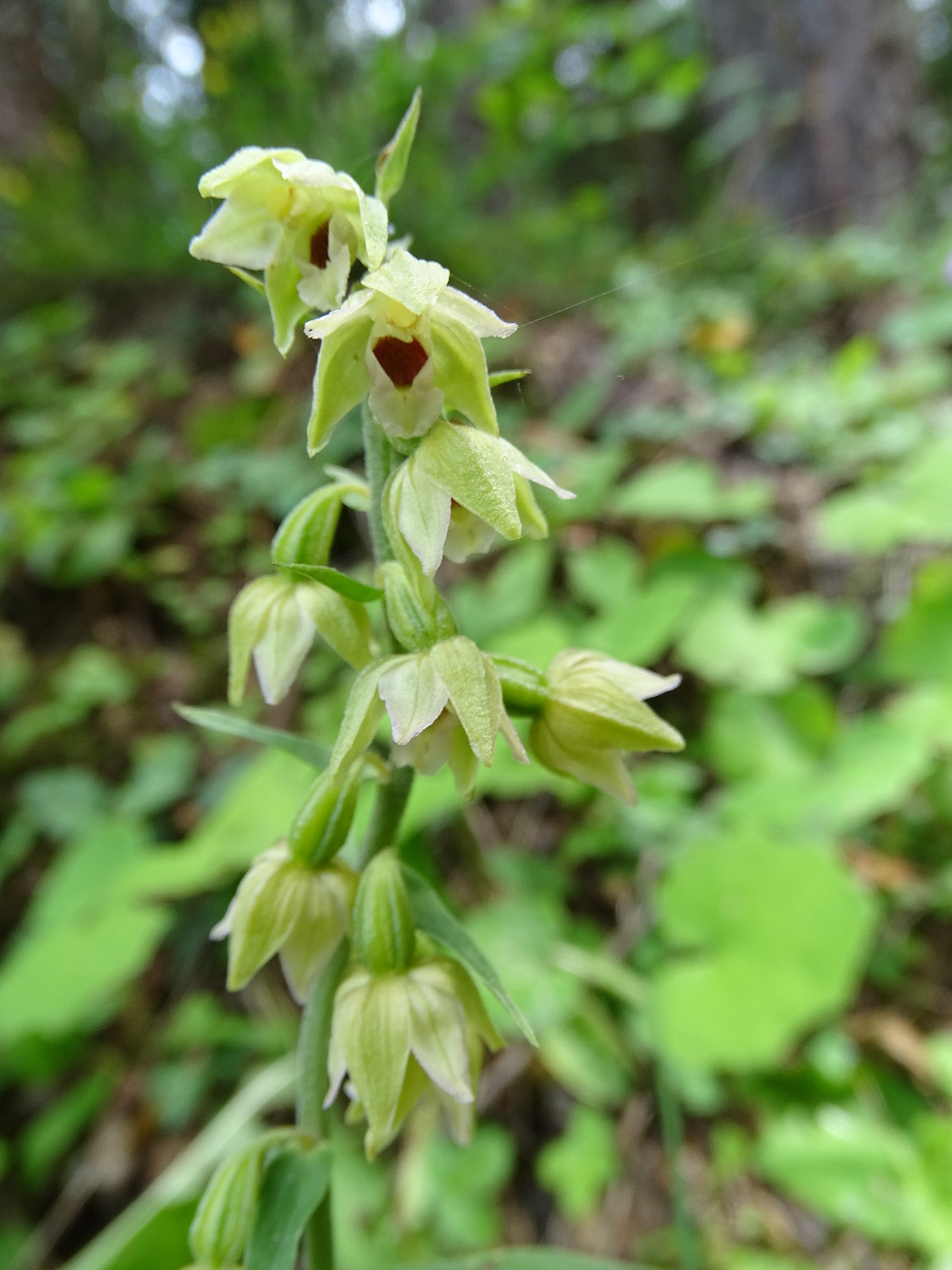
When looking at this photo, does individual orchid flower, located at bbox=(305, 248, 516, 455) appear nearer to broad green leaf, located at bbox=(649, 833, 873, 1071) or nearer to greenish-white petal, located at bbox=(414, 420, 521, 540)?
greenish-white petal, located at bbox=(414, 420, 521, 540)

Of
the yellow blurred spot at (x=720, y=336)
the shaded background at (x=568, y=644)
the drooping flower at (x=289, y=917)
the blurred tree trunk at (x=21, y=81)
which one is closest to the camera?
the drooping flower at (x=289, y=917)

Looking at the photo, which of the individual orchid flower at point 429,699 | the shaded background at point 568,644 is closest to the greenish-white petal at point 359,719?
the individual orchid flower at point 429,699

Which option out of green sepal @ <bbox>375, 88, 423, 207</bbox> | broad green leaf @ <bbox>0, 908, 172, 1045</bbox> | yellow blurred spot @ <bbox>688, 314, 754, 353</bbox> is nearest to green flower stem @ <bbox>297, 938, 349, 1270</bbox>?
green sepal @ <bbox>375, 88, 423, 207</bbox>

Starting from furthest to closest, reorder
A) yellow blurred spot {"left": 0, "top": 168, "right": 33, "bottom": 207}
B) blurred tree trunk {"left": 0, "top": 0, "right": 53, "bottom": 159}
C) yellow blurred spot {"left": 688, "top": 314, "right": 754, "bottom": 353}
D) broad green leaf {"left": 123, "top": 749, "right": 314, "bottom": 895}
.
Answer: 1. blurred tree trunk {"left": 0, "top": 0, "right": 53, "bottom": 159}
2. yellow blurred spot {"left": 0, "top": 168, "right": 33, "bottom": 207}
3. yellow blurred spot {"left": 688, "top": 314, "right": 754, "bottom": 353}
4. broad green leaf {"left": 123, "top": 749, "right": 314, "bottom": 895}

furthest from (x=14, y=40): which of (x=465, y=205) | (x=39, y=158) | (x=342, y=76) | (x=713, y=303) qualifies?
(x=713, y=303)

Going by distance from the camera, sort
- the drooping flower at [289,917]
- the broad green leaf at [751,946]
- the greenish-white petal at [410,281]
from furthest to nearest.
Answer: the broad green leaf at [751,946] → the drooping flower at [289,917] → the greenish-white petal at [410,281]

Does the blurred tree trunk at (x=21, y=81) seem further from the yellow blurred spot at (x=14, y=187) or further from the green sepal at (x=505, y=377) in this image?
the green sepal at (x=505, y=377)

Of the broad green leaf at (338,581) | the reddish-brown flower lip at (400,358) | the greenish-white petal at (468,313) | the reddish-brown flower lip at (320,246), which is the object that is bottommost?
the broad green leaf at (338,581)
